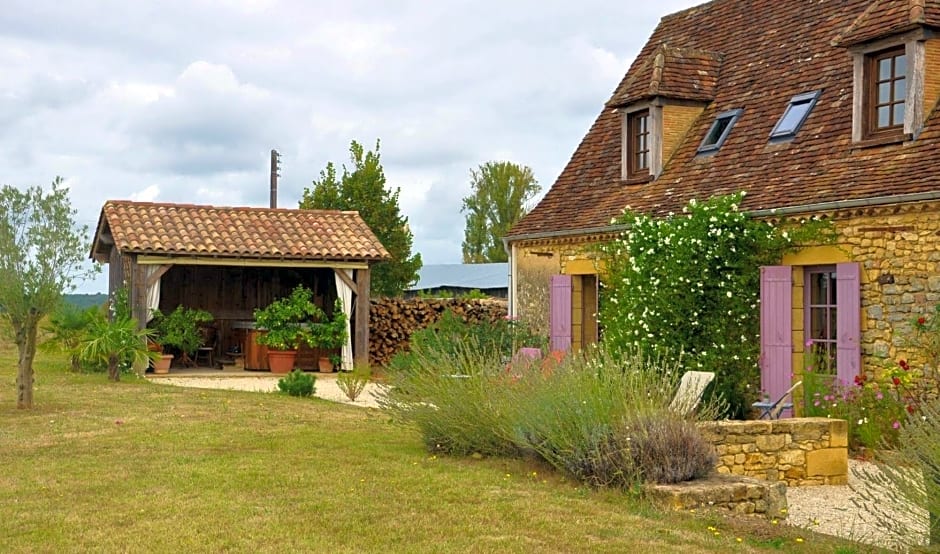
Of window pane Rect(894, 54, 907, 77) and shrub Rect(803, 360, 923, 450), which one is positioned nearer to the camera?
shrub Rect(803, 360, 923, 450)

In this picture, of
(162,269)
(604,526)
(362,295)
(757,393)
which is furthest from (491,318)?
(604,526)

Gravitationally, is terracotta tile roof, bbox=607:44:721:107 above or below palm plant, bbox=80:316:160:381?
above

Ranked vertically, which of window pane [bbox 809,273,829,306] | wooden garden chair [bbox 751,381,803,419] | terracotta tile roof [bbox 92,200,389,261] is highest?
terracotta tile roof [bbox 92,200,389,261]

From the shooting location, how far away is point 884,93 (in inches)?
474

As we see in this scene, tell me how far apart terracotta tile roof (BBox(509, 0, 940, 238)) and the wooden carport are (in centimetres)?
506

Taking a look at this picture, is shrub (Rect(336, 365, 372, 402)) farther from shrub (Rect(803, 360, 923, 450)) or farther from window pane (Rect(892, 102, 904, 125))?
window pane (Rect(892, 102, 904, 125))

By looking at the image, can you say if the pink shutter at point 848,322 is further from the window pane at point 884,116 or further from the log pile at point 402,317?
the log pile at point 402,317

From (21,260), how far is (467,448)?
6256 mm

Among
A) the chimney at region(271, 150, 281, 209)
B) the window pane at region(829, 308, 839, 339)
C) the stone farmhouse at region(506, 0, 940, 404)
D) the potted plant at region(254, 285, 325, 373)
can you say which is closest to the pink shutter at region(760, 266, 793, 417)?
the stone farmhouse at region(506, 0, 940, 404)

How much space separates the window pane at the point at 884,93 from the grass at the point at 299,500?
6144 millimetres

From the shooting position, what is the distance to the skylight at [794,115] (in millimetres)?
13289

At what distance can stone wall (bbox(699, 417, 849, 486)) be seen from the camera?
347 inches

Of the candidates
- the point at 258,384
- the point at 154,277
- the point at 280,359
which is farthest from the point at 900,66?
the point at 154,277

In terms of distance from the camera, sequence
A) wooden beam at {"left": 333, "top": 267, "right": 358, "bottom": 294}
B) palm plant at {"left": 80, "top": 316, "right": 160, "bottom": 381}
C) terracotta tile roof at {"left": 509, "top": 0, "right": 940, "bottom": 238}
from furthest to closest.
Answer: wooden beam at {"left": 333, "top": 267, "right": 358, "bottom": 294} → palm plant at {"left": 80, "top": 316, "right": 160, "bottom": 381} → terracotta tile roof at {"left": 509, "top": 0, "right": 940, "bottom": 238}
